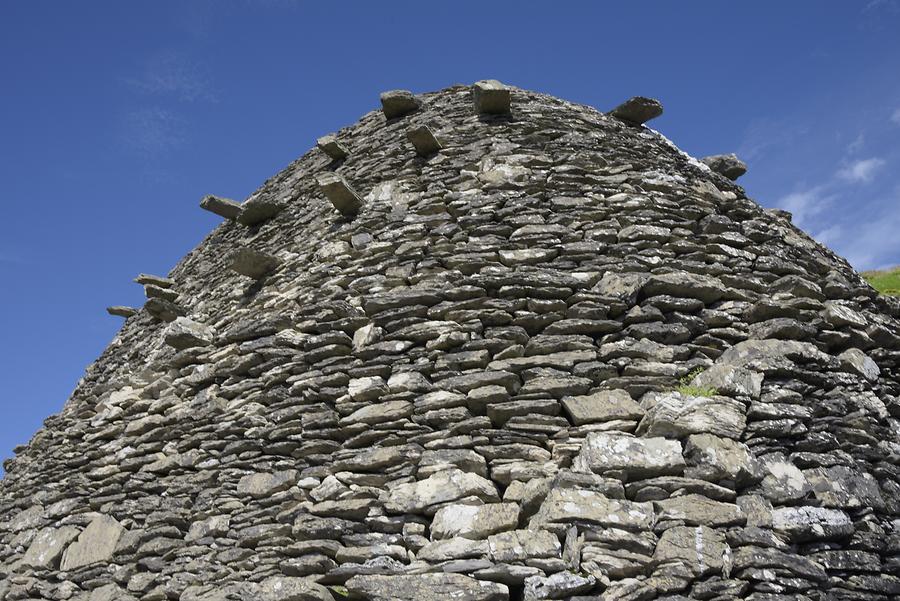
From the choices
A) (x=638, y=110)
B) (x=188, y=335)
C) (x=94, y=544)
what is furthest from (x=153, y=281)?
(x=638, y=110)

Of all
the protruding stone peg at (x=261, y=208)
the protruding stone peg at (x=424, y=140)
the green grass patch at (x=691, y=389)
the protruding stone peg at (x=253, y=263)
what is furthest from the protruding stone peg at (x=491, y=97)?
the green grass patch at (x=691, y=389)

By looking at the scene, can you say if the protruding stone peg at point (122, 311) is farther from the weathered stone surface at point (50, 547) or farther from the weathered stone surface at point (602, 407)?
the weathered stone surface at point (602, 407)

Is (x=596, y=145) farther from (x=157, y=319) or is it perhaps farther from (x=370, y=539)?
(x=157, y=319)

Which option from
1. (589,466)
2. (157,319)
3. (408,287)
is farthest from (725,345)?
(157,319)

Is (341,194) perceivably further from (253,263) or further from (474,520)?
(474,520)

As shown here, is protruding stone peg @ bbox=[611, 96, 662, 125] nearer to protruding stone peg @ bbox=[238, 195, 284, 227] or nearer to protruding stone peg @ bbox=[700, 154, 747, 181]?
protruding stone peg @ bbox=[700, 154, 747, 181]

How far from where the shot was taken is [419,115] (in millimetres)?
9586

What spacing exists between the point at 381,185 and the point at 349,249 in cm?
121

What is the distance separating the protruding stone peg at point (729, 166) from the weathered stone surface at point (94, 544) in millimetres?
9212

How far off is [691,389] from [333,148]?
269 inches

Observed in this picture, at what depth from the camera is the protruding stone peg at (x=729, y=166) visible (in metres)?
9.39

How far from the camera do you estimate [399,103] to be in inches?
385

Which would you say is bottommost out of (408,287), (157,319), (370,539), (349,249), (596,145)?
(370,539)

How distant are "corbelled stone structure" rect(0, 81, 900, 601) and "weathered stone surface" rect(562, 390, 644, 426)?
0.9 inches
